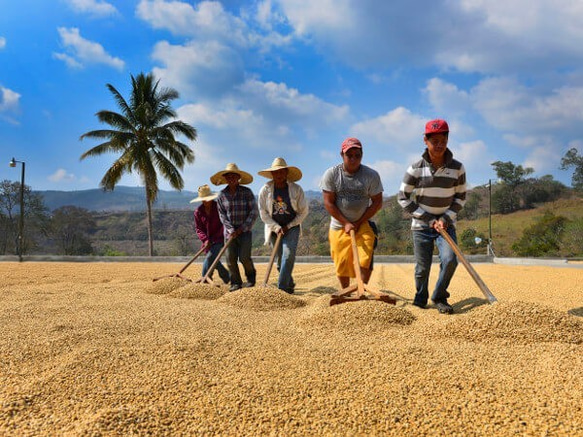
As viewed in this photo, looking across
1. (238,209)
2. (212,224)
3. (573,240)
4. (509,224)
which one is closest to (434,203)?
(238,209)

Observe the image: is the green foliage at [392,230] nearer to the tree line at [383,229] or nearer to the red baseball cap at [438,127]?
the tree line at [383,229]

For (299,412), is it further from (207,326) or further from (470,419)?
(207,326)

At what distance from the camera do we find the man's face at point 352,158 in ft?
11.5

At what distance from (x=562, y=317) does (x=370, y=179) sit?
5.97 feet

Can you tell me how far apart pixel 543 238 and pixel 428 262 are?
48.8 feet

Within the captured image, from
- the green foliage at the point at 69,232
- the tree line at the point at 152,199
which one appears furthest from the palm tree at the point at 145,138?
the green foliage at the point at 69,232

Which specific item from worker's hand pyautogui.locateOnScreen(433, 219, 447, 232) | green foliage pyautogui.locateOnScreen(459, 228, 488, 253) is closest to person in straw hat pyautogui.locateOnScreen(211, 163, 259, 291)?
worker's hand pyautogui.locateOnScreen(433, 219, 447, 232)

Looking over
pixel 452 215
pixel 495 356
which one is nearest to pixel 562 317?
pixel 495 356

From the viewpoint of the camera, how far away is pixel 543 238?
1563cm

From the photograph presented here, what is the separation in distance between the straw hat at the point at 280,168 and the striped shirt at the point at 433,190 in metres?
1.39

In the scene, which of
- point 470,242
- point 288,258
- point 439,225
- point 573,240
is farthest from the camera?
point 470,242

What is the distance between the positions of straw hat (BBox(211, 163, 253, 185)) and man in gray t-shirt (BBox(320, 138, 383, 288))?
139 centimetres

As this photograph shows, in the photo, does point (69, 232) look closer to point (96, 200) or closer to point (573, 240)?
point (573, 240)

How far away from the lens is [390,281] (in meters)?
5.80
